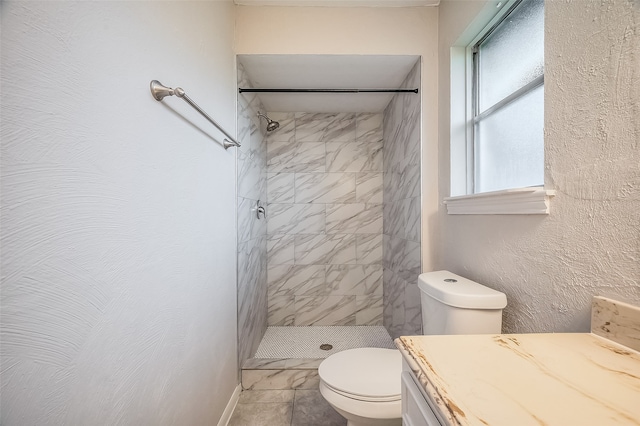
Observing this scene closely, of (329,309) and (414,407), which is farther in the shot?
(329,309)

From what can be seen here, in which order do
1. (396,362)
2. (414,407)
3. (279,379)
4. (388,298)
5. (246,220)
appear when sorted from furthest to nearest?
(388,298) < (246,220) < (279,379) < (396,362) < (414,407)

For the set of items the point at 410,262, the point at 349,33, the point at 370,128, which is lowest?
the point at 410,262

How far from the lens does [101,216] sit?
0.60m

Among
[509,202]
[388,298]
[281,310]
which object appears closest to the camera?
[509,202]

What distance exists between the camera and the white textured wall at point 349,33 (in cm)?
160

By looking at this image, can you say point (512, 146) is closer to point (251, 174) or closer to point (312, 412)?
point (251, 174)

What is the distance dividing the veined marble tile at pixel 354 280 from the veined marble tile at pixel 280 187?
0.78 metres

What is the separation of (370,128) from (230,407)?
240 centimetres

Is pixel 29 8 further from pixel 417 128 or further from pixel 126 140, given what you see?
pixel 417 128

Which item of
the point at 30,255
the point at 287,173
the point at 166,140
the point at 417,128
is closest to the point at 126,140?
the point at 166,140

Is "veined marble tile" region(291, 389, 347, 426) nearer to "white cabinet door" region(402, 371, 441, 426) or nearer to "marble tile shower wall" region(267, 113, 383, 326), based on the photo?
"marble tile shower wall" region(267, 113, 383, 326)

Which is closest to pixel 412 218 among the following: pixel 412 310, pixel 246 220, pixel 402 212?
pixel 402 212

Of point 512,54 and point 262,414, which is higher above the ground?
point 512,54

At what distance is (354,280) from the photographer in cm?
255
